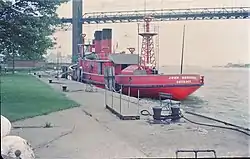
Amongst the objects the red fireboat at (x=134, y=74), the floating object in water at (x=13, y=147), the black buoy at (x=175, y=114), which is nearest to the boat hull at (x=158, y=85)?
the red fireboat at (x=134, y=74)

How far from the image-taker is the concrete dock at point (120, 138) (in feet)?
19.4

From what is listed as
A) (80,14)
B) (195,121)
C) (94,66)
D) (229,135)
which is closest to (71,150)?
(229,135)

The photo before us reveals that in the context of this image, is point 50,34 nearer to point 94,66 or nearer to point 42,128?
point 42,128

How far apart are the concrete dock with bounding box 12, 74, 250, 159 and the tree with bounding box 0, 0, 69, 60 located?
3.84 meters

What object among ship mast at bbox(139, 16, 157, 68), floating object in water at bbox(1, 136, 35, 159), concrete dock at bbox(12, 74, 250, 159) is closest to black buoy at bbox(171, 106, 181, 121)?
concrete dock at bbox(12, 74, 250, 159)

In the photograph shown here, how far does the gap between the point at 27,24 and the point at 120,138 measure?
649 cm

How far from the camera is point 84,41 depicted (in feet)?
116

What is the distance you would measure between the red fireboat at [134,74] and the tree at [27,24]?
5.39 m

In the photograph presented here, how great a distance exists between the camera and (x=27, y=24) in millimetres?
12320

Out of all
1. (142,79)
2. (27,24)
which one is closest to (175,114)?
(27,24)

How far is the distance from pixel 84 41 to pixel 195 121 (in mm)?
26985

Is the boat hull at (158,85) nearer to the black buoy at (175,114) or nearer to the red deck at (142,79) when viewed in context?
the red deck at (142,79)

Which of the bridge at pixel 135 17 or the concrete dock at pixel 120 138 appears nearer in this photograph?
the concrete dock at pixel 120 138

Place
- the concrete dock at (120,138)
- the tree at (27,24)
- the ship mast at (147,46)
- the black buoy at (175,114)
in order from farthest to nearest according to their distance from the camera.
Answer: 1. the ship mast at (147,46)
2. the tree at (27,24)
3. the black buoy at (175,114)
4. the concrete dock at (120,138)
